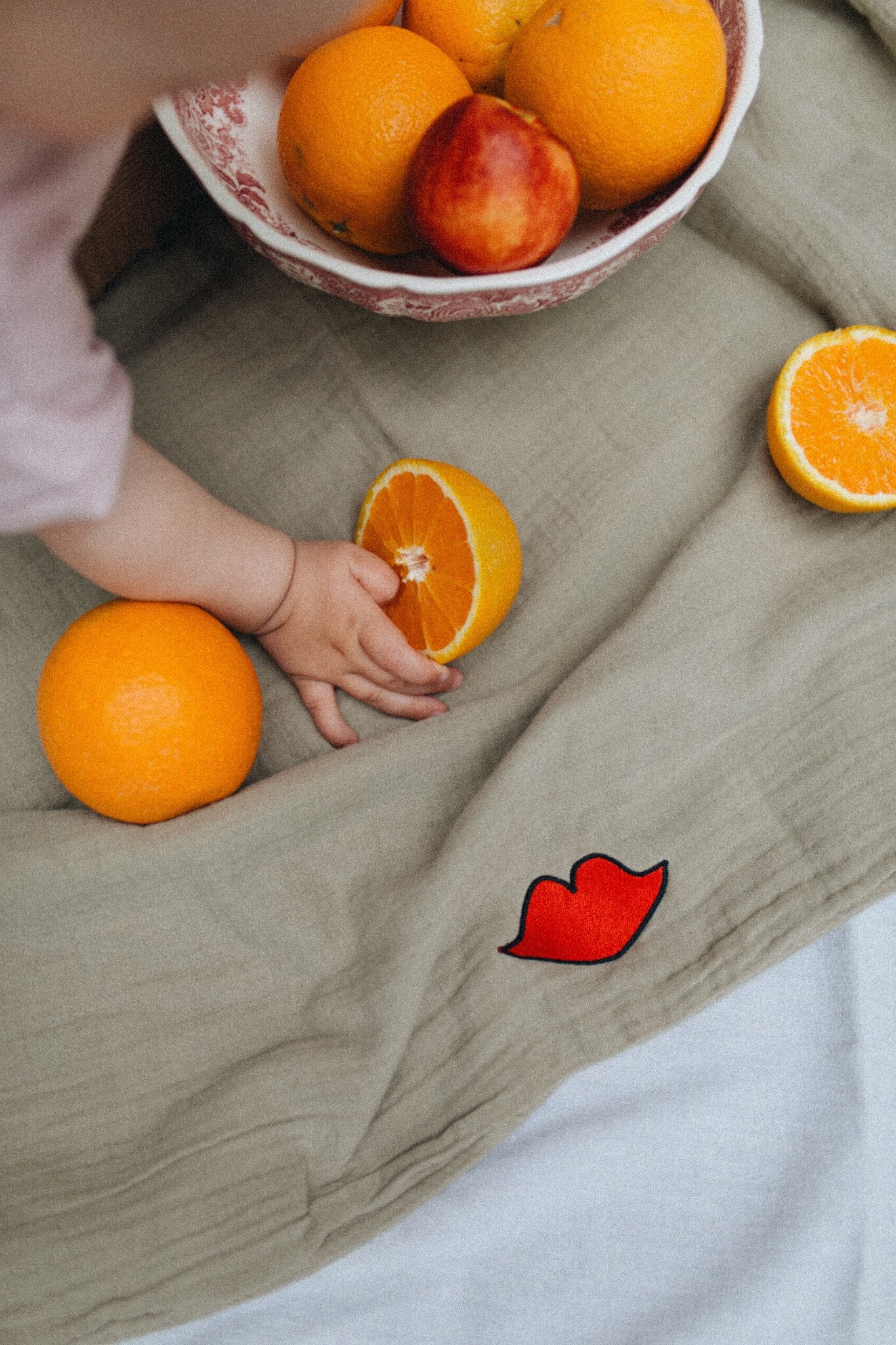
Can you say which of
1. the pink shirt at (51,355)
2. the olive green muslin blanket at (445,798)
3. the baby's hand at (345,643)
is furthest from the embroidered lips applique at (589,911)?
the pink shirt at (51,355)

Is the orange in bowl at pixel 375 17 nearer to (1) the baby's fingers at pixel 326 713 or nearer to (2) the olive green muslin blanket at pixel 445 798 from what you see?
(2) the olive green muslin blanket at pixel 445 798

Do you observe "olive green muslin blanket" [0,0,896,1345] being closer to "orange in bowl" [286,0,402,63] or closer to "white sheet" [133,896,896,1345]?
"white sheet" [133,896,896,1345]

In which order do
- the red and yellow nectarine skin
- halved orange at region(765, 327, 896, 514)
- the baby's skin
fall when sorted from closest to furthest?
the baby's skin
the red and yellow nectarine skin
halved orange at region(765, 327, 896, 514)

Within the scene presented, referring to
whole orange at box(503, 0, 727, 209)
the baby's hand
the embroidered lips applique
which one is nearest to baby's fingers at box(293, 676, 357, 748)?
the baby's hand

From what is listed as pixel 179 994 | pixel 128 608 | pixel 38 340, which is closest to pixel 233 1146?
pixel 179 994

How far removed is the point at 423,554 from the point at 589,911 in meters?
0.26

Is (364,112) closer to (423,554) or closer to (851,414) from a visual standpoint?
(423,554)

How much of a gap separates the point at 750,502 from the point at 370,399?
11.5 inches

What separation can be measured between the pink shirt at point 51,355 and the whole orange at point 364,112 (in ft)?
0.56

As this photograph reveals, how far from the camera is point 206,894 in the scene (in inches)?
25.2

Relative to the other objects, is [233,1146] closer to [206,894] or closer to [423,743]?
[206,894]

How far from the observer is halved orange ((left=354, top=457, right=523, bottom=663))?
2.07 feet

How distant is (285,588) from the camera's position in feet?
2.21

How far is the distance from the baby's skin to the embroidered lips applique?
15cm
